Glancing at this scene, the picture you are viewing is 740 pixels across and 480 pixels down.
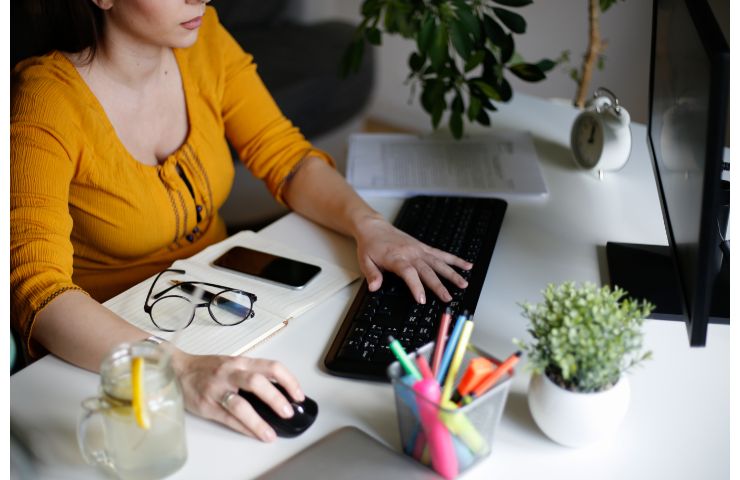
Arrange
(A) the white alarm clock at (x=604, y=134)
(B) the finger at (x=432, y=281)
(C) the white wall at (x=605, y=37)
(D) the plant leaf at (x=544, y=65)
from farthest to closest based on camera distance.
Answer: (C) the white wall at (x=605, y=37), (D) the plant leaf at (x=544, y=65), (A) the white alarm clock at (x=604, y=134), (B) the finger at (x=432, y=281)

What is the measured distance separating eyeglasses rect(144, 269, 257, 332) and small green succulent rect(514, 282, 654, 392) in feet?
1.42

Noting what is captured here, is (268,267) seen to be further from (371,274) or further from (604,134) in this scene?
(604,134)

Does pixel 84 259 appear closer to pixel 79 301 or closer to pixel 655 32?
pixel 79 301

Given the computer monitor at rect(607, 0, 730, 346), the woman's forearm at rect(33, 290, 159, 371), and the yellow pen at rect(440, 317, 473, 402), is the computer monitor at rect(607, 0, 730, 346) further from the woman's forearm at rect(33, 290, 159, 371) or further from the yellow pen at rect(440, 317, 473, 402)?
the woman's forearm at rect(33, 290, 159, 371)

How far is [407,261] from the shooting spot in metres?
1.16

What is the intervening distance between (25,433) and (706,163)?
80 centimetres

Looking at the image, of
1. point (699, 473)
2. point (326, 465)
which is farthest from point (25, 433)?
point (699, 473)

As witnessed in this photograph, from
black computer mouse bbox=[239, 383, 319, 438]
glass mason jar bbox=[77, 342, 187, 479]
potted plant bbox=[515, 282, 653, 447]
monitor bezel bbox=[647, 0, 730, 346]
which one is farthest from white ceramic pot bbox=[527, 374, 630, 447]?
glass mason jar bbox=[77, 342, 187, 479]

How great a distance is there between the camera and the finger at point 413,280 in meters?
1.08

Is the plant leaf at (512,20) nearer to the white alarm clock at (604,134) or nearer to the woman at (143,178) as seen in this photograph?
the white alarm clock at (604,134)

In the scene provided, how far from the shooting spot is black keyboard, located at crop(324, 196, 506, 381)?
3.19 ft

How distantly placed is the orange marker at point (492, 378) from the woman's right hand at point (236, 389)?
0.70 feet

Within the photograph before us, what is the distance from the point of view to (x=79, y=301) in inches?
40.3

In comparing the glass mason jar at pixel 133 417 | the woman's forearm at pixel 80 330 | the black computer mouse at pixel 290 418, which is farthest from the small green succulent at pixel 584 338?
the woman's forearm at pixel 80 330
